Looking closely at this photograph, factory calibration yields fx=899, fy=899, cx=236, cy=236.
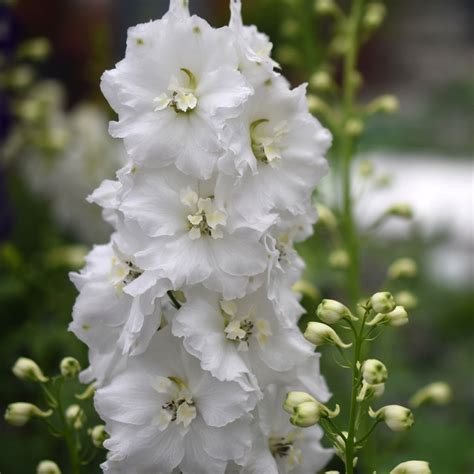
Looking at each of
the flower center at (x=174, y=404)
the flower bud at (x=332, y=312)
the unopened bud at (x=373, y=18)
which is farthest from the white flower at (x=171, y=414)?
the unopened bud at (x=373, y=18)

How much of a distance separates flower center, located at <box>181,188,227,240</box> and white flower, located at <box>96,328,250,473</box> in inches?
3.9

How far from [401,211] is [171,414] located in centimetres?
62

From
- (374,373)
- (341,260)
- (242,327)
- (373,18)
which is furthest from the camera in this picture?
(373,18)

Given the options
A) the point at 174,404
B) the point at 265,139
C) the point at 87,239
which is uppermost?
the point at 265,139

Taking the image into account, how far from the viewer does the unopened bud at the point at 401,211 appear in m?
1.31

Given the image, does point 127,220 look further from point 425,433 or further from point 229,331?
point 425,433

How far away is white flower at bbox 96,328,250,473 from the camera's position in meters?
0.79

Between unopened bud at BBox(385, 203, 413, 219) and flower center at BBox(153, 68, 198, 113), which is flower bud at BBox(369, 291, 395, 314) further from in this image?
unopened bud at BBox(385, 203, 413, 219)

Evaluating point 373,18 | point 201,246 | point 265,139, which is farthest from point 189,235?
point 373,18

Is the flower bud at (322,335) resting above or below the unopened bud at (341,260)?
above

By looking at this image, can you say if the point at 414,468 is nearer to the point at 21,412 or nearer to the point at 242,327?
the point at 242,327

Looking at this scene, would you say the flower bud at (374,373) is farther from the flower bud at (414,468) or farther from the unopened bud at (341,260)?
the unopened bud at (341,260)

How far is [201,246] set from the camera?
2.63ft

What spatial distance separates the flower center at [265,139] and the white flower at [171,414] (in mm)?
186
